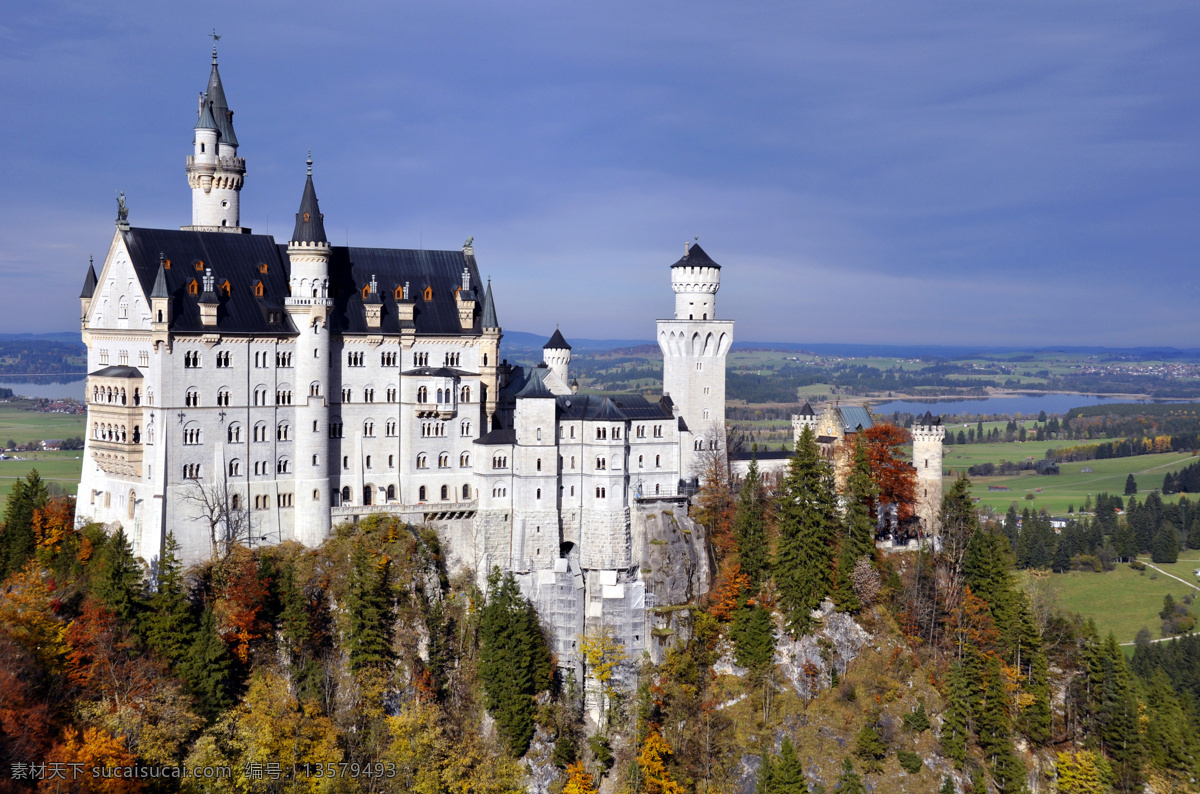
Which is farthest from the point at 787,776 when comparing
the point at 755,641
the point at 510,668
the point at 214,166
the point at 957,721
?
the point at 214,166

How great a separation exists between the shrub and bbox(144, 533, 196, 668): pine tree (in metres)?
41.8

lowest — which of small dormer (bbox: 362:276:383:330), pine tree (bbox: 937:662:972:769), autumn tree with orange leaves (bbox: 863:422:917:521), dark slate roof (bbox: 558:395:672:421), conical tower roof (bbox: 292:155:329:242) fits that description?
pine tree (bbox: 937:662:972:769)

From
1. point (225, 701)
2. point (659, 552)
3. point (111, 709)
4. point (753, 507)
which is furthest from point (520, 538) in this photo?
point (111, 709)

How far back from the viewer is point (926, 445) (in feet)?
291

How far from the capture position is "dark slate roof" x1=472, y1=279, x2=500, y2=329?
8012 centimetres

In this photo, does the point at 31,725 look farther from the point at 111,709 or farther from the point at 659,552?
the point at 659,552

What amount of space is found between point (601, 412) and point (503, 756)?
22744 mm

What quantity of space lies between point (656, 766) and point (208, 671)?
1051 inches

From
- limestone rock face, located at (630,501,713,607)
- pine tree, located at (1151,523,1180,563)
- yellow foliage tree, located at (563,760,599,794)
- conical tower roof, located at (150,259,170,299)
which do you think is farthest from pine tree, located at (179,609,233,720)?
pine tree, located at (1151,523,1180,563)

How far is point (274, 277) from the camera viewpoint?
244 feet

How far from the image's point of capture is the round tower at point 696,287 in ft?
289

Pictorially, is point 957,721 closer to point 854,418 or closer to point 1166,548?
point 854,418

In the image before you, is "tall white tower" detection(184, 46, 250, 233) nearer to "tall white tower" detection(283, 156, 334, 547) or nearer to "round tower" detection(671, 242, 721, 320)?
"tall white tower" detection(283, 156, 334, 547)

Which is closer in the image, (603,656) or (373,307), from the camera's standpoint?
(603,656)
